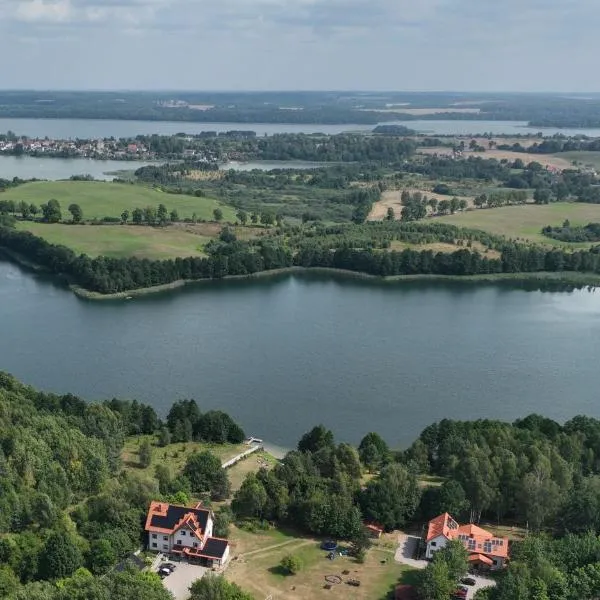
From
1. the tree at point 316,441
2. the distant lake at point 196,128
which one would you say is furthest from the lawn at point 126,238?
the distant lake at point 196,128

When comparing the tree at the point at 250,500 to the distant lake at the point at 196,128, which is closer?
the tree at the point at 250,500

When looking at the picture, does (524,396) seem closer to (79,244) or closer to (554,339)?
(554,339)

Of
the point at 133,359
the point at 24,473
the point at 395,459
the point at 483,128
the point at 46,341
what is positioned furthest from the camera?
the point at 483,128

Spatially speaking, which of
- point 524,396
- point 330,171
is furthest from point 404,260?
point 330,171

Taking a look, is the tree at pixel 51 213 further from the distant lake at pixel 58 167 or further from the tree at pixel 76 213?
the distant lake at pixel 58 167

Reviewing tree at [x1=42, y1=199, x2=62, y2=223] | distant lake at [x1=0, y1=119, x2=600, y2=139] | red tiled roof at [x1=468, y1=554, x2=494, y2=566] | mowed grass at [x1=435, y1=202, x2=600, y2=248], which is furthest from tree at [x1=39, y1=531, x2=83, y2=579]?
distant lake at [x1=0, y1=119, x2=600, y2=139]

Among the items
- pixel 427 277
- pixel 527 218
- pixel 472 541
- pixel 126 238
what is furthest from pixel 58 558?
Result: pixel 527 218
